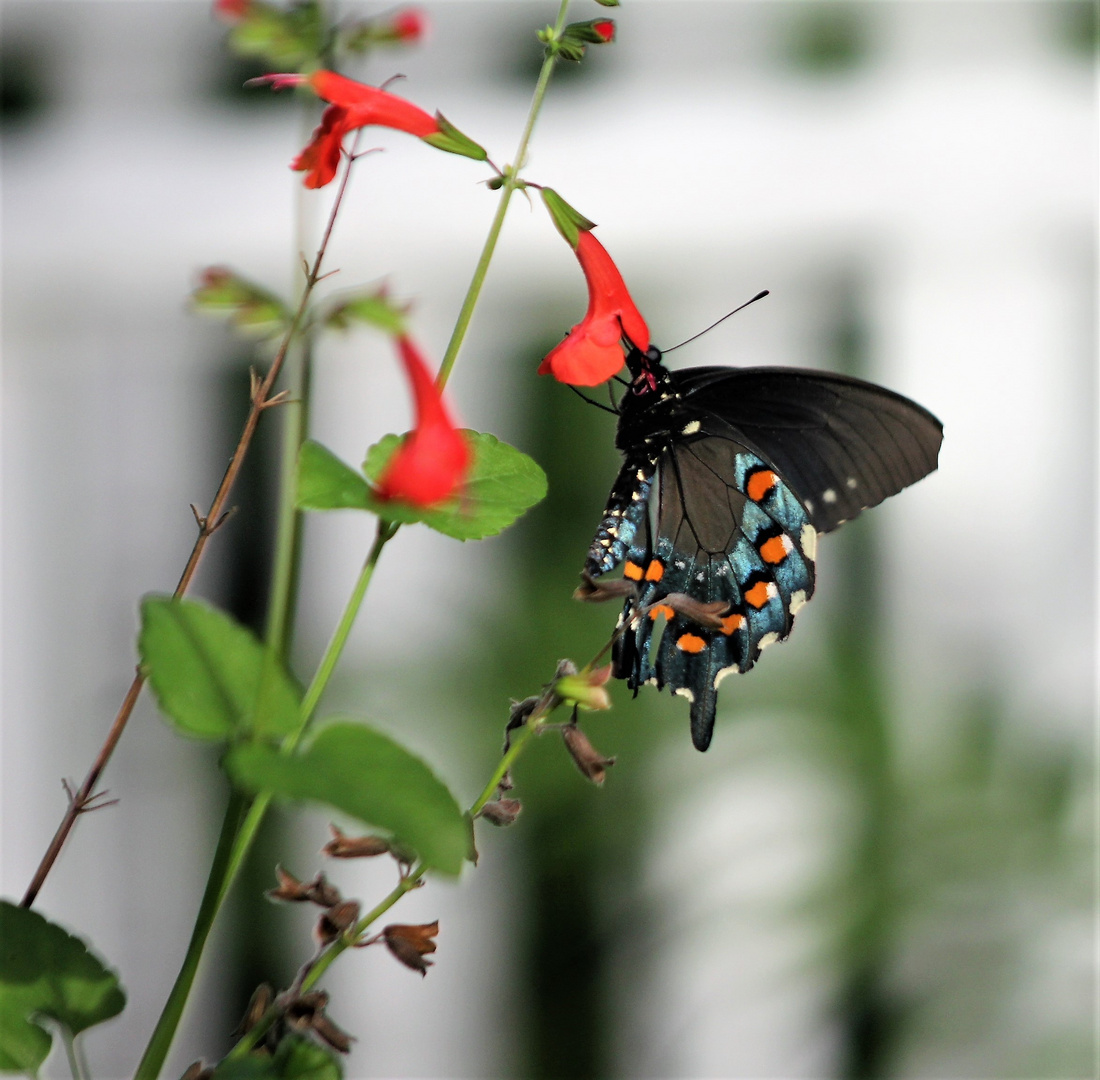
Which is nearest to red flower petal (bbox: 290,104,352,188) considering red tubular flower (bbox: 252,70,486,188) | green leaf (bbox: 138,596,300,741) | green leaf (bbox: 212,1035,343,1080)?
red tubular flower (bbox: 252,70,486,188)

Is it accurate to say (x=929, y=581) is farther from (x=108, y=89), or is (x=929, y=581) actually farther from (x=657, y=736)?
(x=108, y=89)

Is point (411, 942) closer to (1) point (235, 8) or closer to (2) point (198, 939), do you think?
(2) point (198, 939)

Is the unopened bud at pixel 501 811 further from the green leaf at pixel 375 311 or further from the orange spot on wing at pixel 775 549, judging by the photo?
the orange spot on wing at pixel 775 549

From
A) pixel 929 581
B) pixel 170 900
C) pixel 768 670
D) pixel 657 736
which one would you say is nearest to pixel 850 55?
pixel 929 581

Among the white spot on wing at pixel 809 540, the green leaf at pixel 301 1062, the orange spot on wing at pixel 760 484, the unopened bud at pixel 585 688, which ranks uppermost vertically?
the orange spot on wing at pixel 760 484

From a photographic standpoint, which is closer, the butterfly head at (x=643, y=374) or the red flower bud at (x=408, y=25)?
the red flower bud at (x=408, y=25)

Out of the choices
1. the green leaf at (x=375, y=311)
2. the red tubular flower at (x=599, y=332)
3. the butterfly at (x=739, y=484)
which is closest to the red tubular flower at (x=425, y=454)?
the green leaf at (x=375, y=311)
